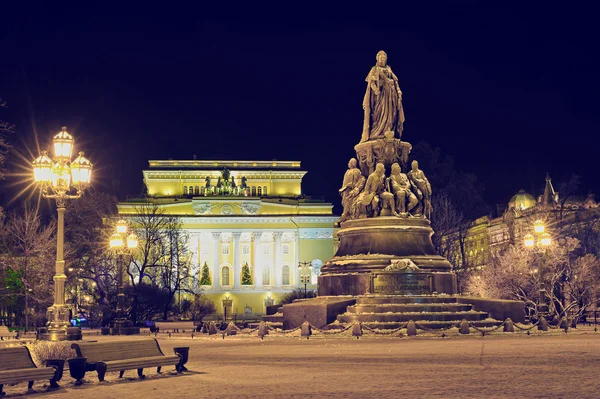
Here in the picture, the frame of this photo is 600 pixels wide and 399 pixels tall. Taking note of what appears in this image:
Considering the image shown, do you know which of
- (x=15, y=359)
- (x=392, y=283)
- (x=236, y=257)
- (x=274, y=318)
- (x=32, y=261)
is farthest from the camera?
(x=236, y=257)

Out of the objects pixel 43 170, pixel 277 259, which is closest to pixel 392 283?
pixel 43 170

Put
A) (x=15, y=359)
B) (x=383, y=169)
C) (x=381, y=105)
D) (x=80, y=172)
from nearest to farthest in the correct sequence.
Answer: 1. (x=15, y=359)
2. (x=80, y=172)
3. (x=383, y=169)
4. (x=381, y=105)

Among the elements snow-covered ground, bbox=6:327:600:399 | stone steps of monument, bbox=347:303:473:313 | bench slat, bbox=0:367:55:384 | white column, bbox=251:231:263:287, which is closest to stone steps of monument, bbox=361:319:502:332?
stone steps of monument, bbox=347:303:473:313

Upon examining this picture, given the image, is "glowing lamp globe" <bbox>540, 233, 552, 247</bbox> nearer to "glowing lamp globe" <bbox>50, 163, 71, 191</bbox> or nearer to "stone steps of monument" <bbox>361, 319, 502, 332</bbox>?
"stone steps of monument" <bbox>361, 319, 502, 332</bbox>

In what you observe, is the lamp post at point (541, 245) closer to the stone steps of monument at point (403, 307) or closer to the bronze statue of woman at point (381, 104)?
the stone steps of monument at point (403, 307)

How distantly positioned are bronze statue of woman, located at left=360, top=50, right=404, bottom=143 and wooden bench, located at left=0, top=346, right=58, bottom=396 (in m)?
22.7

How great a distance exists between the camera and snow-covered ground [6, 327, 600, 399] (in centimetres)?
1594

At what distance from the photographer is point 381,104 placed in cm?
3812

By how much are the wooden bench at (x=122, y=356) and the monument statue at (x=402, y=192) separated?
17.6 metres

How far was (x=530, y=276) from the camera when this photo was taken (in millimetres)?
55531

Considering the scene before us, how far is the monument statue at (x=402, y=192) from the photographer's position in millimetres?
36250

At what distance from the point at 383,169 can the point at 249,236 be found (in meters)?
75.9

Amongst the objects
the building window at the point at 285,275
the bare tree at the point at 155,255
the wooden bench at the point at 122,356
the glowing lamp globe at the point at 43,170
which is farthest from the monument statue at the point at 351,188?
the building window at the point at 285,275

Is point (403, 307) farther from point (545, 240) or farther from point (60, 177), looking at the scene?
point (60, 177)
